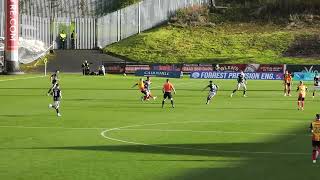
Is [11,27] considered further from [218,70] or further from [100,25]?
[100,25]

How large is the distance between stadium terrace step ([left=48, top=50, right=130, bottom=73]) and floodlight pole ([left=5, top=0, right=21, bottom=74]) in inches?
322

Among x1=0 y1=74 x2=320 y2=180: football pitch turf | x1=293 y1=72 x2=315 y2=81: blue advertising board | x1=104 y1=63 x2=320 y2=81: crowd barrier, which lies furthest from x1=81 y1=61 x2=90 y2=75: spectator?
x1=0 y1=74 x2=320 y2=180: football pitch turf

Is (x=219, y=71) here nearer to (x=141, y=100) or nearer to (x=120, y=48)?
(x=120, y=48)

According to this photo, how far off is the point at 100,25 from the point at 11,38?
26.6 meters

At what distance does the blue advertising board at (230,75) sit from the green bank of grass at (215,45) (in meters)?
8.41

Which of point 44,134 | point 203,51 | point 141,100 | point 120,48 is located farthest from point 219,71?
point 44,134

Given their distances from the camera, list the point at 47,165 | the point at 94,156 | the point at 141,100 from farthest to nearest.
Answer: the point at 141,100
the point at 94,156
the point at 47,165

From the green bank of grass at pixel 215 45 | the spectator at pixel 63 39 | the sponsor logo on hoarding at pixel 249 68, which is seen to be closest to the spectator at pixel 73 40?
the spectator at pixel 63 39

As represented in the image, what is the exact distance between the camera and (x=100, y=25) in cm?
10594

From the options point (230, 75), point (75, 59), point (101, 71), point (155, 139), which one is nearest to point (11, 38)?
point (101, 71)

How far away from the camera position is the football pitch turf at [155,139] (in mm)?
20734

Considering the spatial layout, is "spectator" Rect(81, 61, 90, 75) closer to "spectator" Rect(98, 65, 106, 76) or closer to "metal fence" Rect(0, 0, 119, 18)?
"spectator" Rect(98, 65, 106, 76)

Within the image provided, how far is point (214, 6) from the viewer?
114188mm

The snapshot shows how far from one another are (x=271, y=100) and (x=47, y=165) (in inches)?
1239
